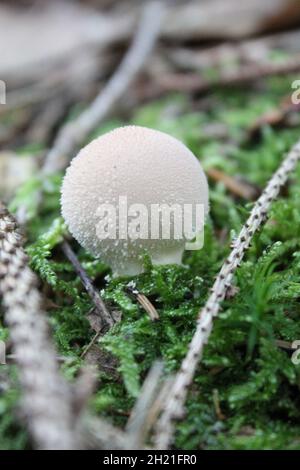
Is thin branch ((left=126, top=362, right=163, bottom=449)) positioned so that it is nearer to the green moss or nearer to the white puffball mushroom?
the green moss

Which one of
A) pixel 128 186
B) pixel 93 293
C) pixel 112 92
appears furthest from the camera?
pixel 112 92

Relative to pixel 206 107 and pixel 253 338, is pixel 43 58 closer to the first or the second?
pixel 206 107

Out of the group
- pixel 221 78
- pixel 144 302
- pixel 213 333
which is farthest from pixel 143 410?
pixel 221 78

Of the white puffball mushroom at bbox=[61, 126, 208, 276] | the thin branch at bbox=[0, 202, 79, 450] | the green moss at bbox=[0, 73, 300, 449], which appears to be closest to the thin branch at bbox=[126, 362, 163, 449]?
the green moss at bbox=[0, 73, 300, 449]

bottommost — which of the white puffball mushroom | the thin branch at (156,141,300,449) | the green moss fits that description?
the green moss

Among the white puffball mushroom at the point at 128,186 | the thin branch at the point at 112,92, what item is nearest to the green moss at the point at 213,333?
the white puffball mushroom at the point at 128,186

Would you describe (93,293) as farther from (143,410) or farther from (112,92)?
(112,92)
